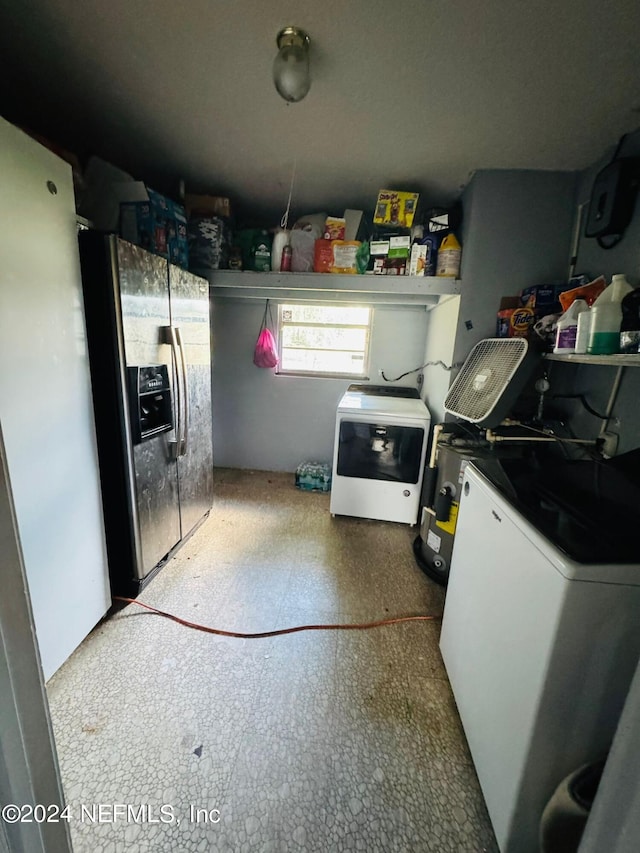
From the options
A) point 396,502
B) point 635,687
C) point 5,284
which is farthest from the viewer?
point 396,502

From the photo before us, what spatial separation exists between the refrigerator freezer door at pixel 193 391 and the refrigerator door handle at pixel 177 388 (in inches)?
0.7

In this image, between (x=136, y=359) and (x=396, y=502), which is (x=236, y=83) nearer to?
(x=136, y=359)

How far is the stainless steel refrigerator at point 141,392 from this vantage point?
137 cm

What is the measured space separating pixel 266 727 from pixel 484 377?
1.89 m

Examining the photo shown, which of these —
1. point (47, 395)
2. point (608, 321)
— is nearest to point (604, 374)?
point (608, 321)

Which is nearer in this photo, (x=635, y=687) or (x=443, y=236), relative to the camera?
(x=635, y=687)

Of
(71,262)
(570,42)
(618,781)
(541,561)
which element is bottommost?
(618,781)

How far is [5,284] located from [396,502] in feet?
7.72

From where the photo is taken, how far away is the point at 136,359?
148cm

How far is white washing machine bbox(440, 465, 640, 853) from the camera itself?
0.65m

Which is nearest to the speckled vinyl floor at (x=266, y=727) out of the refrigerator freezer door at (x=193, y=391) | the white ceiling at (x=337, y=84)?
the refrigerator freezer door at (x=193, y=391)

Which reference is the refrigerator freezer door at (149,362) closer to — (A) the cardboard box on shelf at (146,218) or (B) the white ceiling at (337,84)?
(A) the cardboard box on shelf at (146,218)

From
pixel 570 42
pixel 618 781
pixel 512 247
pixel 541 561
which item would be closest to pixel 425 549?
pixel 541 561

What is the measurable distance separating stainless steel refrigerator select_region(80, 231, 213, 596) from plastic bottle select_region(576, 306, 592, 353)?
1.91m
